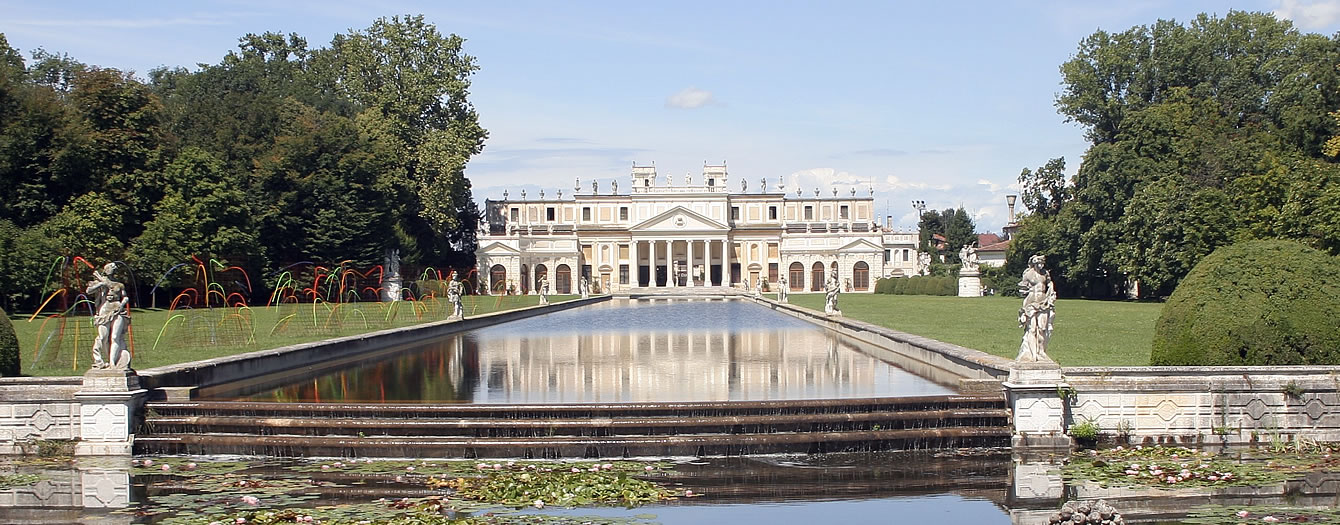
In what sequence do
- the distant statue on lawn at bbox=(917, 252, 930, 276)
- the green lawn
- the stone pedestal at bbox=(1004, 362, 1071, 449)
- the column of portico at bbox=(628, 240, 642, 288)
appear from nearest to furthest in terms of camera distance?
1. the stone pedestal at bbox=(1004, 362, 1071, 449)
2. the green lawn
3. the distant statue on lawn at bbox=(917, 252, 930, 276)
4. the column of portico at bbox=(628, 240, 642, 288)

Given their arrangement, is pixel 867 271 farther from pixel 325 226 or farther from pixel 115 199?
pixel 115 199

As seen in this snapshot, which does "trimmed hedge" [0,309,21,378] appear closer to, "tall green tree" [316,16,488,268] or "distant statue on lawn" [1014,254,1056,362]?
"distant statue on lawn" [1014,254,1056,362]

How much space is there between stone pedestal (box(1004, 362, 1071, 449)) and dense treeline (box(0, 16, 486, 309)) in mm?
32140

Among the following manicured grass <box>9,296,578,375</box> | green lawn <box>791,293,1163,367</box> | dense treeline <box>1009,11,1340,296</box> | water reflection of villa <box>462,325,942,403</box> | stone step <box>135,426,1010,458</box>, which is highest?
dense treeline <box>1009,11,1340,296</box>

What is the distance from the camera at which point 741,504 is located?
991cm

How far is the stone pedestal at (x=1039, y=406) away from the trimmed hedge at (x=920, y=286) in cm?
5766

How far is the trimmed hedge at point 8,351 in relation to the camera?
13586mm

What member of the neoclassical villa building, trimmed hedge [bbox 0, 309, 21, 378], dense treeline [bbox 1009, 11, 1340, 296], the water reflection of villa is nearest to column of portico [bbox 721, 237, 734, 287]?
the neoclassical villa building

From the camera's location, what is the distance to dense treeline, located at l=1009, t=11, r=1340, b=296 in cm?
3688

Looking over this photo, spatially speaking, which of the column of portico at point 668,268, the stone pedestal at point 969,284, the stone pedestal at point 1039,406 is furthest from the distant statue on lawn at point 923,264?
the stone pedestal at point 1039,406

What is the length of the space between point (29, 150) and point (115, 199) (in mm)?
3252

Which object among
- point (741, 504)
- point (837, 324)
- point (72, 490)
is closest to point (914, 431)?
point (741, 504)

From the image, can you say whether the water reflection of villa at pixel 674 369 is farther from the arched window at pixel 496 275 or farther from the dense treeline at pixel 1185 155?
the arched window at pixel 496 275

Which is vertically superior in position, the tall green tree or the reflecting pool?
the tall green tree
